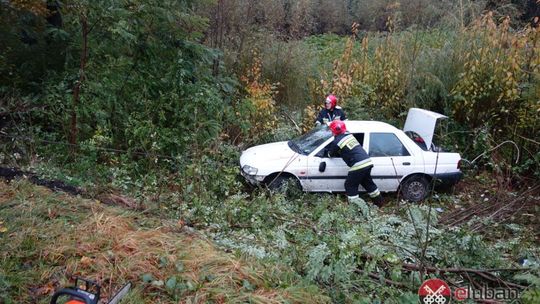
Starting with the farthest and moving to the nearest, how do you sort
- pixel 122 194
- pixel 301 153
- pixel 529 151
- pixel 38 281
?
pixel 529 151, pixel 301 153, pixel 122 194, pixel 38 281

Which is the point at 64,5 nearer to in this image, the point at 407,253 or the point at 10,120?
the point at 10,120

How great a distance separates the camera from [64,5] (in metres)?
7.72

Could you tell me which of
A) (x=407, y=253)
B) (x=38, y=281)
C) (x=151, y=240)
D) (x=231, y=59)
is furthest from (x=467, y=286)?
(x=231, y=59)

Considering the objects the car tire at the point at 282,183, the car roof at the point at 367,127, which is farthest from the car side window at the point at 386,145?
the car tire at the point at 282,183

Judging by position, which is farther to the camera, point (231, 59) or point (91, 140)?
point (231, 59)

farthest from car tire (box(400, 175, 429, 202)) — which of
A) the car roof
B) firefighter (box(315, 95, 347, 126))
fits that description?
firefighter (box(315, 95, 347, 126))

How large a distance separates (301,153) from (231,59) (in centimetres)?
491

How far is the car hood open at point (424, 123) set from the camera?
8.82 meters

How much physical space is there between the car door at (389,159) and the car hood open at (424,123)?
593 millimetres

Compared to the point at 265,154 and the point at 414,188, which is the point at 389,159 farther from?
the point at 265,154

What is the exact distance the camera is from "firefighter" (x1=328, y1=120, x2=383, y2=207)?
7.98m

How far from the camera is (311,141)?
868cm

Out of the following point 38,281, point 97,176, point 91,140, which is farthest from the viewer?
point 91,140

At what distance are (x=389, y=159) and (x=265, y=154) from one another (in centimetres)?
230
